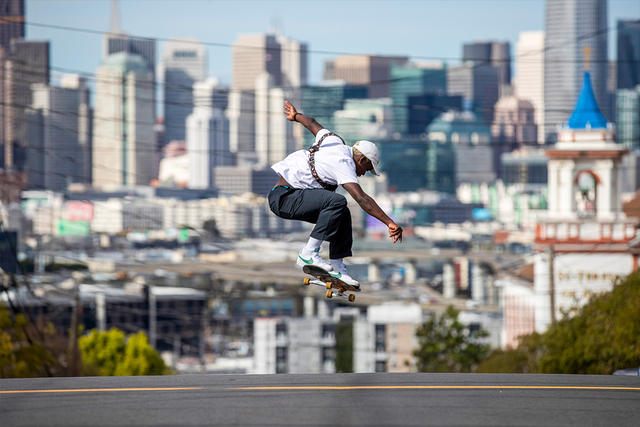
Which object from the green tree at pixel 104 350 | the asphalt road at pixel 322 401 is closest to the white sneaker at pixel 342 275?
the asphalt road at pixel 322 401

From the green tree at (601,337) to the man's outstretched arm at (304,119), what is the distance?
17.0 m

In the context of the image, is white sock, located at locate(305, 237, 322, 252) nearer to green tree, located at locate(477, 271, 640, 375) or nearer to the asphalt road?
the asphalt road

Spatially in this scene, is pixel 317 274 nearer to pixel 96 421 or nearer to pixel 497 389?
pixel 497 389

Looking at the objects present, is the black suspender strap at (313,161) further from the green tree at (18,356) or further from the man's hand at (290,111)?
the green tree at (18,356)

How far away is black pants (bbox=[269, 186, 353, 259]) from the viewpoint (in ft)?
36.6

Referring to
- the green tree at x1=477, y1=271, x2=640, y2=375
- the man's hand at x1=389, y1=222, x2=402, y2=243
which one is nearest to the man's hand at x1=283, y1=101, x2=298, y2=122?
the man's hand at x1=389, y1=222, x2=402, y2=243

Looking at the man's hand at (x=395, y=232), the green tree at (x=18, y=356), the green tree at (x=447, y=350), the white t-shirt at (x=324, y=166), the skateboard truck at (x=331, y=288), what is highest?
the white t-shirt at (x=324, y=166)

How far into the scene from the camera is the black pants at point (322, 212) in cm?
1114

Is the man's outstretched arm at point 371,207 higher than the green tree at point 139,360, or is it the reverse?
the man's outstretched arm at point 371,207

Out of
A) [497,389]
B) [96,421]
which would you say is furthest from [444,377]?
[96,421]

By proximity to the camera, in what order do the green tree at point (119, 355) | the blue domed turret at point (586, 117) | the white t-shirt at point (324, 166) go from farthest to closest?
the green tree at point (119, 355), the blue domed turret at point (586, 117), the white t-shirt at point (324, 166)

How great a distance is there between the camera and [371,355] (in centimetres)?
11544

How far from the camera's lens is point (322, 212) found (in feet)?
36.8

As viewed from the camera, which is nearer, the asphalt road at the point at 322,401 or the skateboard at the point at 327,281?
the asphalt road at the point at 322,401
